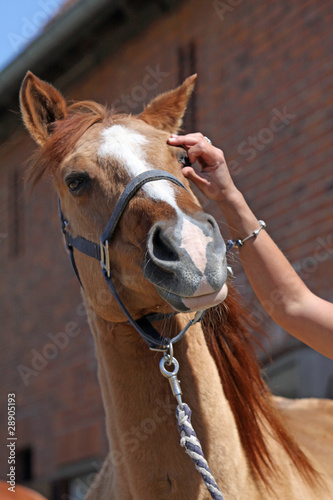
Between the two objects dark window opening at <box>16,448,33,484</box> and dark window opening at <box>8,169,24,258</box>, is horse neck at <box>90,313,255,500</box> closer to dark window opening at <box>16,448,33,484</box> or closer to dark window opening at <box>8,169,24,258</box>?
dark window opening at <box>16,448,33,484</box>

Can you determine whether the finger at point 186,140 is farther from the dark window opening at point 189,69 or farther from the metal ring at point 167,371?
the dark window opening at point 189,69

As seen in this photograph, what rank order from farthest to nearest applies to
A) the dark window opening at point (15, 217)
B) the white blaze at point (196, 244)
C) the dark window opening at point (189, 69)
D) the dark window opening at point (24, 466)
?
the dark window opening at point (15, 217) < the dark window opening at point (24, 466) < the dark window opening at point (189, 69) < the white blaze at point (196, 244)

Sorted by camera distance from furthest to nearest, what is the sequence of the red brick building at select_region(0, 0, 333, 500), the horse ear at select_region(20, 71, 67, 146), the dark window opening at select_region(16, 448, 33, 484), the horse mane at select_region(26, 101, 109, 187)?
the dark window opening at select_region(16, 448, 33, 484)
the red brick building at select_region(0, 0, 333, 500)
the horse ear at select_region(20, 71, 67, 146)
the horse mane at select_region(26, 101, 109, 187)

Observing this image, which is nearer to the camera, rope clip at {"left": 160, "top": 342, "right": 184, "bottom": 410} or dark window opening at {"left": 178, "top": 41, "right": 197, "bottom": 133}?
rope clip at {"left": 160, "top": 342, "right": 184, "bottom": 410}

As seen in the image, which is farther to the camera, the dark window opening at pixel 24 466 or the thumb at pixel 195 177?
the dark window opening at pixel 24 466

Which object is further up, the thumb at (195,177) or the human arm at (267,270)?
the thumb at (195,177)

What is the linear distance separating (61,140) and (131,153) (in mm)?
355

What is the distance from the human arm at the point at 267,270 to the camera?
1862mm

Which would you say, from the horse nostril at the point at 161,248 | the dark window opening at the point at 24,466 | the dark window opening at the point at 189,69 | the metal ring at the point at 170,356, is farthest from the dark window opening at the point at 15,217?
the horse nostril at the point at 161,248

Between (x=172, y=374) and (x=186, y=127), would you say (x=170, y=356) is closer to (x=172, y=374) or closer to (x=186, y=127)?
(x=172, y=374)

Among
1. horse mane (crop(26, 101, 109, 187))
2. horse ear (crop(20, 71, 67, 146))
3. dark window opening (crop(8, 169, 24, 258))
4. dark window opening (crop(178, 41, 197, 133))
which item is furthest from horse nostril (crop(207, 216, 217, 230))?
dark window opening (crop(8, 169, 24, 258))

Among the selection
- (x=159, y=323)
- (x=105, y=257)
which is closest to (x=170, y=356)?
(x=159, y=323)

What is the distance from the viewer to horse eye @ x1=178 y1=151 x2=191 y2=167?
2096 millimetres

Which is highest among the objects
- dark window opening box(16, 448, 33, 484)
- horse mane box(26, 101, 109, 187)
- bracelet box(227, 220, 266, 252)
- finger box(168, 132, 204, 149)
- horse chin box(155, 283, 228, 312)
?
horse mane box(26, 101, 109, 187)
